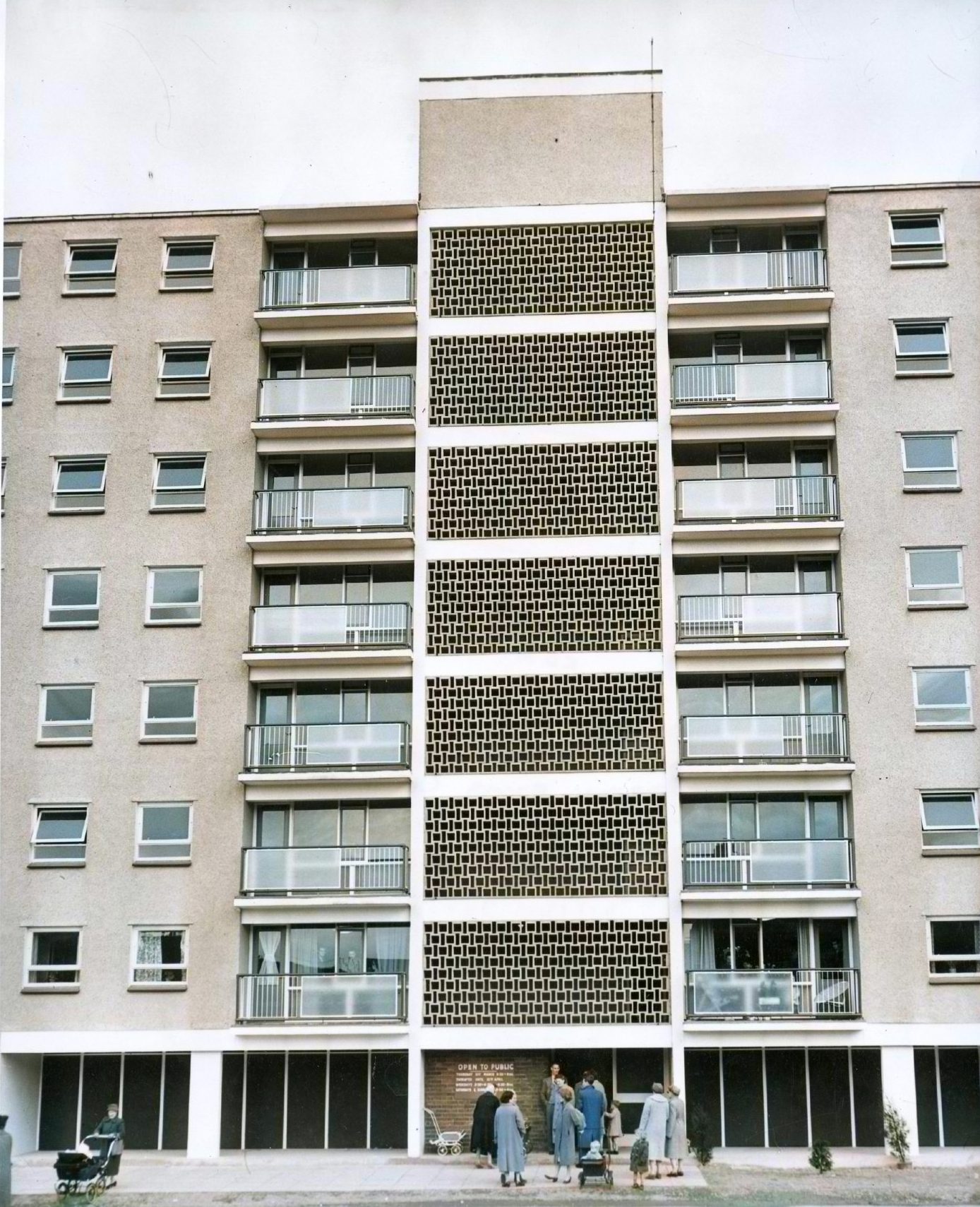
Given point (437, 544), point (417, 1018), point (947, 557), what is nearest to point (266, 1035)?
point (417, 1018)

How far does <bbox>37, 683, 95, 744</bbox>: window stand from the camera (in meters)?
27.3

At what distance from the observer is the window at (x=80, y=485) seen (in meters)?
28.1

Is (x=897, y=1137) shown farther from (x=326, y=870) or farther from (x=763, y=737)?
(x=326, y=870)

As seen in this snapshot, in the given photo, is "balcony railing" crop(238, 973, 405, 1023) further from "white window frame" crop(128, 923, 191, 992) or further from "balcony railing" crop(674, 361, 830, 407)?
"balcony railing" crop(674, 361, 830, 407)

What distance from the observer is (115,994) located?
26172 millimetres

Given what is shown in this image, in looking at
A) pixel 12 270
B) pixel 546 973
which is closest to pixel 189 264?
pixel 12 270

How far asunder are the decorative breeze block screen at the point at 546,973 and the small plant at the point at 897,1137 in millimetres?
3959

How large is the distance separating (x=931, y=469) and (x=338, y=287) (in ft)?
38.6

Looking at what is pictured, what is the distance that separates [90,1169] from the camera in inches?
849

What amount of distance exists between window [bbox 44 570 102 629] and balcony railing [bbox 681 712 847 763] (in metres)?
Answer: 11.2

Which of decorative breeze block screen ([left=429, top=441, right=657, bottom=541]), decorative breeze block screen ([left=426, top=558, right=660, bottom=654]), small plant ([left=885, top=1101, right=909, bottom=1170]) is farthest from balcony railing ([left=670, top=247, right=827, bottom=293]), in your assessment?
small plant ([left=885, top=1101, right=909, bottom=1170])

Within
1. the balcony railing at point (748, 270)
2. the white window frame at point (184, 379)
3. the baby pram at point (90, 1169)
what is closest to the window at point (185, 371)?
the white window frame at point (184, 379)

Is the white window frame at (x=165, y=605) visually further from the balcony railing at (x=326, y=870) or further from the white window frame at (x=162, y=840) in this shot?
the balcony railing at (x=326, y=870)

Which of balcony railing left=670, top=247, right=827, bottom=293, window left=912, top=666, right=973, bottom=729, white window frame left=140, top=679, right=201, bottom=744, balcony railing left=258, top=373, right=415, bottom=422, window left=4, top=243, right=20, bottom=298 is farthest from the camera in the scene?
window left=4, top=243, right=20, bottom=298
